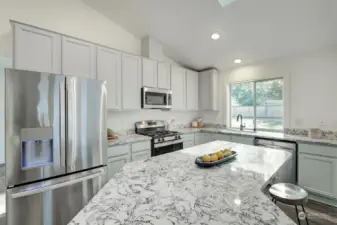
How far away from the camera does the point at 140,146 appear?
2.80m

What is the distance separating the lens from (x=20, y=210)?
1.53 m

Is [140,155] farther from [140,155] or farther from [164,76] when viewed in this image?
[164,76]

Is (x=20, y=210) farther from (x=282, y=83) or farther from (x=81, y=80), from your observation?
(x=282, y=83)

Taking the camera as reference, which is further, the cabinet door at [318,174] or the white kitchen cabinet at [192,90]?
the white kitchen cabinet at [192,90]

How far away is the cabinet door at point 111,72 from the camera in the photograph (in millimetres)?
2652

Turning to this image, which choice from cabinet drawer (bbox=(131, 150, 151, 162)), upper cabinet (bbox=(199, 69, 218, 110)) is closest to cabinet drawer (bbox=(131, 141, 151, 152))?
cabinet drawer (bbox=(131, 150, 151, 162))

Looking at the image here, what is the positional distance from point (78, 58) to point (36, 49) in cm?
48

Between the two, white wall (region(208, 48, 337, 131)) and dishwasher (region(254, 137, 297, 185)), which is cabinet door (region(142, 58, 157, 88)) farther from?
dishwasher (region(254, 137, 297, 185))

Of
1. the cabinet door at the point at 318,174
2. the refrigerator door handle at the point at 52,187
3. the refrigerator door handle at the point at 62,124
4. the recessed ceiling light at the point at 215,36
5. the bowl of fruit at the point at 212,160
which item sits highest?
the recessed ceiling light at the point at 215,36

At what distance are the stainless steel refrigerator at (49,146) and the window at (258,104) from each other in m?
3.33

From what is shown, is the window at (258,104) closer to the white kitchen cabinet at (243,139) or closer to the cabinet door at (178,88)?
the white kitchen cabinet at (243,139)

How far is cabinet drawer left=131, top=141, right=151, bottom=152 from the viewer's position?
2.72 m

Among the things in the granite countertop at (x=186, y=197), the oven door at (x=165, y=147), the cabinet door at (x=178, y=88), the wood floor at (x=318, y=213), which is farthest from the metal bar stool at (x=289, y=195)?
the cabinet door at (x=178, y=88)

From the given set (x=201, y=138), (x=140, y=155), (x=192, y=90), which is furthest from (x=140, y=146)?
(x=192, y=90)
